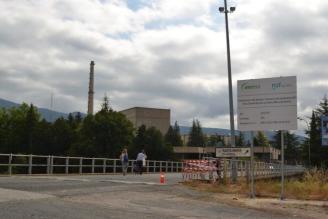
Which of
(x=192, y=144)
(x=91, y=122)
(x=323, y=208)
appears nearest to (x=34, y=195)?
(x=323, y=208)

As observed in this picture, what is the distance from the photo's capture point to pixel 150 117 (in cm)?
13650

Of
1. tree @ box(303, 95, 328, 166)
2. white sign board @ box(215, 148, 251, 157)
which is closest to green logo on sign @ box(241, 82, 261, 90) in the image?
white sign board @ box(215, 148, 251, 157)

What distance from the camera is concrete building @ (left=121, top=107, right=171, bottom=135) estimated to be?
438 feet

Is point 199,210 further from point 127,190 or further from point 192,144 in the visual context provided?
point 192,144

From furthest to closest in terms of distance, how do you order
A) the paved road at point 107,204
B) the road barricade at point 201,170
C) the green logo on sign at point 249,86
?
the road barricade at point 201,170
the green logo on sign at point 249,86
the paved road at point 107,204

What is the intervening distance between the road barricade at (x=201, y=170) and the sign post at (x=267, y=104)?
24.5ft

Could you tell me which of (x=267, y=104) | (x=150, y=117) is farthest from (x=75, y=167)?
(x=150, y=117)

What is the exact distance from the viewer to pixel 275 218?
13.1 metres

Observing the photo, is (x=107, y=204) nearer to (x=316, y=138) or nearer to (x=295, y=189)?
(x=295, y=189)

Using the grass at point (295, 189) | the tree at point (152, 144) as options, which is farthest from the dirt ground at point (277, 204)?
the tree at point (152, 144)

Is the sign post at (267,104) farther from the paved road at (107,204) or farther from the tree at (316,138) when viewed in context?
the tree at (316,138)

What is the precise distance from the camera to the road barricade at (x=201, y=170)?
86.1 feet

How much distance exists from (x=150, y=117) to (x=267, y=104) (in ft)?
388

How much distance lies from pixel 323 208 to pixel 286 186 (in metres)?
6.61
